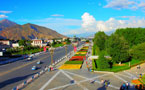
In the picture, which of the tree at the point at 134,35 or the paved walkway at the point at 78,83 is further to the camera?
the tree at the point at 134,35

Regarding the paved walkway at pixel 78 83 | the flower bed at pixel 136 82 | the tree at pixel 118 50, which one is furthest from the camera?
the tree at pixel 118 50

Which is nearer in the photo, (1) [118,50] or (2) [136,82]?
(2) [136,82]

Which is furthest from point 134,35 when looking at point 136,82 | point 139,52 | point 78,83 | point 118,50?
point 78,83

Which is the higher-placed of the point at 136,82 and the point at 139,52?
the point at 139,52

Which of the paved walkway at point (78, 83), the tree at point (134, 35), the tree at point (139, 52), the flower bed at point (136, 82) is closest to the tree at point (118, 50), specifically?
the tree at point (139, 52)

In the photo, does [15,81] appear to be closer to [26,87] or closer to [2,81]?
[2,81]

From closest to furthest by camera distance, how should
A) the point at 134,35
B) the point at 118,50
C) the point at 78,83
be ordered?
the point at 78,83, the point at 118,50, the point at 134,35

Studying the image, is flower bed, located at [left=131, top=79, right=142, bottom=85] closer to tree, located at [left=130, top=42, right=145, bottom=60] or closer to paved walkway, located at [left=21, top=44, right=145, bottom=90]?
paved walkway, located at [left=21, top=44, right=145, bottom=90]

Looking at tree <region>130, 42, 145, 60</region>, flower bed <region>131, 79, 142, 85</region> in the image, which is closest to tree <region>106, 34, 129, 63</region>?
tree <region>130, 42, 145, 60</region>

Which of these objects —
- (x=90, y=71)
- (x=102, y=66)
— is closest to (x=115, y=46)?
(x=102, y=66)

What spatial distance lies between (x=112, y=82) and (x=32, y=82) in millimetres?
13217

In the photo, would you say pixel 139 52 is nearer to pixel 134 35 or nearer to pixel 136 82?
pixel 134 35

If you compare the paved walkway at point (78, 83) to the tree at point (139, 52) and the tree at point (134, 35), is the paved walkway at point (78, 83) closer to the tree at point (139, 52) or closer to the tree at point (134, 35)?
the tree at point (139, 52)

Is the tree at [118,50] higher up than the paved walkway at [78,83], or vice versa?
the tree at [118,50]
